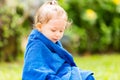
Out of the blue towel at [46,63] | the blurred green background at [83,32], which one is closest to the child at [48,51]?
the blue towel at [46,63]

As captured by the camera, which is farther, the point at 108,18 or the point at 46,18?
the point at 108,18

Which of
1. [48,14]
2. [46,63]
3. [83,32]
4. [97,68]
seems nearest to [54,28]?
[48,14]

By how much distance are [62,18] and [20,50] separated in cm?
624

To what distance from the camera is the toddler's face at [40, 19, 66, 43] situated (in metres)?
4.46

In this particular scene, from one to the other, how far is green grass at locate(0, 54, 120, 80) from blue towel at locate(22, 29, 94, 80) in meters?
2.53

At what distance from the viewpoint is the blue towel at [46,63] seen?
4430 millimetres

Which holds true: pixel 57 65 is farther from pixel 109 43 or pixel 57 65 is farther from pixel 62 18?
pixel 109 43

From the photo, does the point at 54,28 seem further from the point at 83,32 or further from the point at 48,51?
the point at 83,32

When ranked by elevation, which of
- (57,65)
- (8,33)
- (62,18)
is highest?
(62,18)

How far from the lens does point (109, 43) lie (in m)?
12.0

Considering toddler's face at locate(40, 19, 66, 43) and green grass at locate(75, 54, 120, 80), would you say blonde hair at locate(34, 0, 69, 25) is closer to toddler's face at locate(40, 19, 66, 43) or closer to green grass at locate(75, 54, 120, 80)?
toddler's face at locate(40, 19, 66, 43)

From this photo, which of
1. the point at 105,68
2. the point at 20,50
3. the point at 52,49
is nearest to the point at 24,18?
the point at 20,50

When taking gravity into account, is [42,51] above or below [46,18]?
below

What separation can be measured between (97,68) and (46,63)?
14.6 ft
